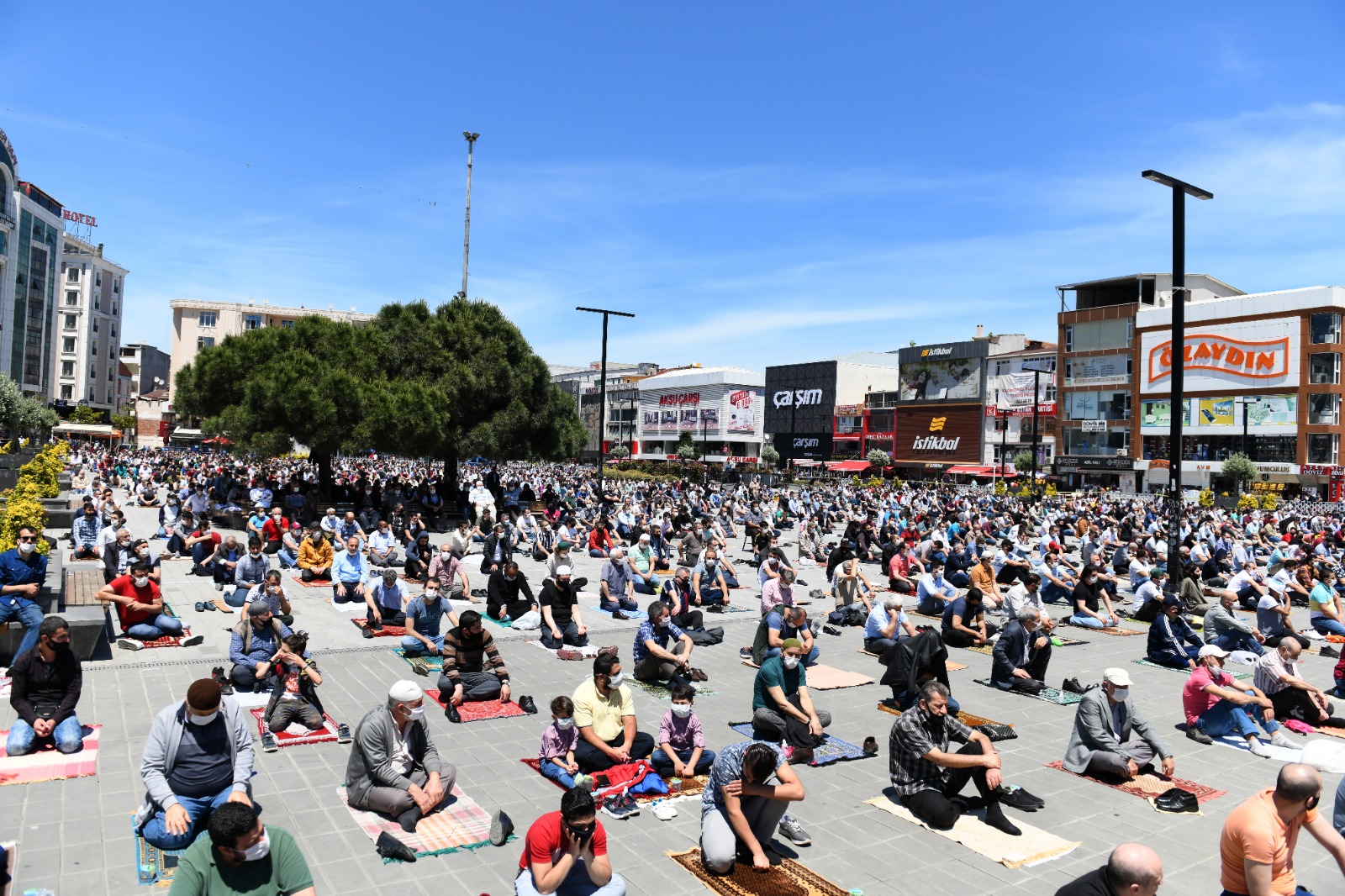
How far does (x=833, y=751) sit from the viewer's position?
25.3 ft

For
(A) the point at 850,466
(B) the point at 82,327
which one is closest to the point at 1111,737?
(A) the point at 850,466

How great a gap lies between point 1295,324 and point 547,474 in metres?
49.0

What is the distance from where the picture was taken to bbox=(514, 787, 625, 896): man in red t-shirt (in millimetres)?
4527

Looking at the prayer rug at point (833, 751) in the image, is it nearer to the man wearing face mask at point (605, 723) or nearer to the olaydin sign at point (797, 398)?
the man wearing face mask at point (605, 723)

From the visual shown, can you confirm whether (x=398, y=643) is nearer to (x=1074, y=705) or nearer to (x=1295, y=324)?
(x=1074, y=705)

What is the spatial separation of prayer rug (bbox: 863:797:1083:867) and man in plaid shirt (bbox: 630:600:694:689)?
12.2 ft

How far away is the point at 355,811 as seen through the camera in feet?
19.9

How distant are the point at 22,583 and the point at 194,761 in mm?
5913

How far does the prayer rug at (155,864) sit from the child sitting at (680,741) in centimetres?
316

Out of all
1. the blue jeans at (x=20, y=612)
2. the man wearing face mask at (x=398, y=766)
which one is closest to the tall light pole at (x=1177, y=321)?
the man wearing face mask at (x=398, y=766)

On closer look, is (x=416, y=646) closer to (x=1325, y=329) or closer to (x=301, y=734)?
(x=301, y=734)

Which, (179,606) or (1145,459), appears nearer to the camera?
(179,606)

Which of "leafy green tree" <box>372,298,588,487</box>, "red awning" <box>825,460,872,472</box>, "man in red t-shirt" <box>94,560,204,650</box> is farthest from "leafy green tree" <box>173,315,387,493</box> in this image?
"red awning" <box>825,460,872,472</box>

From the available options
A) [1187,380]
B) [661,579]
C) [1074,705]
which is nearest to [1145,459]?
[1187,380]
